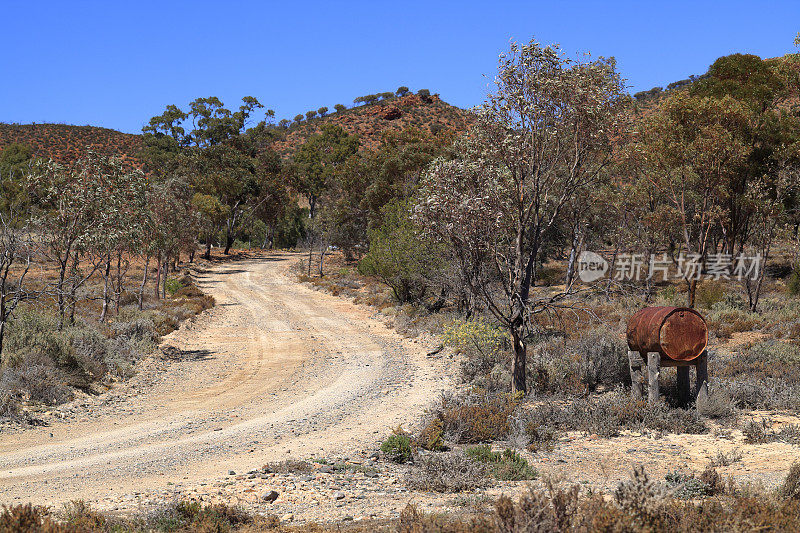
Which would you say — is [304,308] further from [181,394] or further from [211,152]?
[211,152]

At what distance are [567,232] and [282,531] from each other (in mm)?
38164

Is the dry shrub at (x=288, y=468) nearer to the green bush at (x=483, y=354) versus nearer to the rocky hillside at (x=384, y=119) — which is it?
the green bush at (x=483, y=354)

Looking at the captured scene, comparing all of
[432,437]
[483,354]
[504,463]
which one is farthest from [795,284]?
[504,463]

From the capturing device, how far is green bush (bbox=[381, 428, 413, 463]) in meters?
10.3

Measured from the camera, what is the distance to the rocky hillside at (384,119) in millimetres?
115688

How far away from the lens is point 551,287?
38562 mm

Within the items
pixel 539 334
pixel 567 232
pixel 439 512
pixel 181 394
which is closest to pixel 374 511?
pixel 439 512

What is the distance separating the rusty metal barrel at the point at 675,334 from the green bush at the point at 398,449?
16.9 ft

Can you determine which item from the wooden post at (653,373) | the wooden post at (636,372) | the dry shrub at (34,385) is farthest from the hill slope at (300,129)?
the wooden post at (653,373)

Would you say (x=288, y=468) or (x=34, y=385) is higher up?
(x=288, y=468)

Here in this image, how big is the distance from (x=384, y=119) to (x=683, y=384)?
375ft

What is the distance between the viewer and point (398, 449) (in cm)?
1041

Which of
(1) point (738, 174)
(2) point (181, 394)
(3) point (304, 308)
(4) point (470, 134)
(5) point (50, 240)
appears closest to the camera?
(4) point (470, 134)

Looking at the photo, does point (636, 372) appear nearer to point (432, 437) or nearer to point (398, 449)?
point (432, 437)
